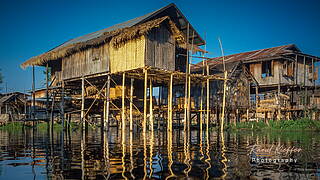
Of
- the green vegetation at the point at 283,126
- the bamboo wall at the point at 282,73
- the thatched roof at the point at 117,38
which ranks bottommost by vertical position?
the green vegetation at the point at 283,126

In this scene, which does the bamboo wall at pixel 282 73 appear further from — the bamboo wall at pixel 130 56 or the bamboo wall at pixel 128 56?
the bamboo wall at pixel 128 56

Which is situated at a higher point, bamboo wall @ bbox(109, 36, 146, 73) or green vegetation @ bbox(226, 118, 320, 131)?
bamboo wall @ bbox(109, 36, 146, 73)

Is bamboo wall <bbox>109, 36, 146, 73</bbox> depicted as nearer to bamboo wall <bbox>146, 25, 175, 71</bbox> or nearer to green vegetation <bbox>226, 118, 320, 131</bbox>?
bamboo wall <bbox>146, 25, 175, 71</bbox>

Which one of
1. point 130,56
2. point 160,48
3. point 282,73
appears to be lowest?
point 282,73

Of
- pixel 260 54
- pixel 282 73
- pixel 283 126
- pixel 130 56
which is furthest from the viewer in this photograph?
pixel 260 54

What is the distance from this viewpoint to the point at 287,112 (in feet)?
99.7

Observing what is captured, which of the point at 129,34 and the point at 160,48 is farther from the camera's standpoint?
the point at 160,48

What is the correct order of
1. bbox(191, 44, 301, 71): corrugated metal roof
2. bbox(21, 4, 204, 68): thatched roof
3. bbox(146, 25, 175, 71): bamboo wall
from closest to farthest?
1. bbox(21, 4, 204, 68): thatched roof
2. bbox(146, 25, 175, 71): bamboo wall
3. bbox(191, 44, 301, 71): corrugated metal roof

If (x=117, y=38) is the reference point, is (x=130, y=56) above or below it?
below

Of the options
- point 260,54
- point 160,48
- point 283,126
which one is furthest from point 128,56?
point 260,54

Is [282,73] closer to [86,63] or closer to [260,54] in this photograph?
[260,54]

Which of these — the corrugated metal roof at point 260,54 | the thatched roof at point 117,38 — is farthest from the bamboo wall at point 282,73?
the thatched roof at point 117,38

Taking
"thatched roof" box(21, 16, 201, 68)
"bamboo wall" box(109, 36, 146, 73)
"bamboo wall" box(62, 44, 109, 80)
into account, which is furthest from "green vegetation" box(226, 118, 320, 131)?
"bamboo wall" box(62, 44, 109, 80)

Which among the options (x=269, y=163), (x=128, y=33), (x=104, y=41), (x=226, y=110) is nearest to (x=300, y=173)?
(x=269, y=163)
